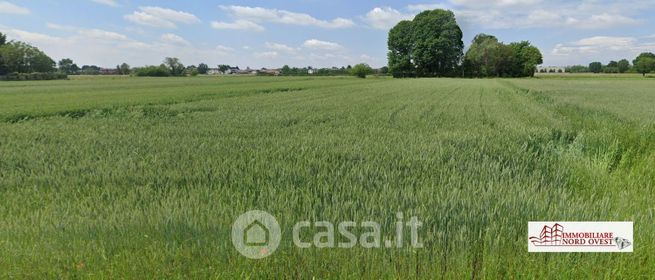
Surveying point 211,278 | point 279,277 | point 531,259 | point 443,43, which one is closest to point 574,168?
point 531,259

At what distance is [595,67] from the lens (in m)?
162

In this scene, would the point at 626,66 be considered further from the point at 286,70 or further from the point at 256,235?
the point at 256,235

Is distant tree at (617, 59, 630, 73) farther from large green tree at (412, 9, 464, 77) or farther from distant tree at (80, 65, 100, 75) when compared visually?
distant tree at (80, 65, 100, 75)

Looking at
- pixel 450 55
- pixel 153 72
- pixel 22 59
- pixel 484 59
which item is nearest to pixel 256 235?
pixel 450 55

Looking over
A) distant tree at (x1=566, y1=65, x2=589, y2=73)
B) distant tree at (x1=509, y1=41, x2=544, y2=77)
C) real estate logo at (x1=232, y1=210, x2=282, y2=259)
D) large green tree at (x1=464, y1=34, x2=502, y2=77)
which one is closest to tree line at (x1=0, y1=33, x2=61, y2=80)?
real estate logo at (x1=232, y1=210, x2=282, y2=259)

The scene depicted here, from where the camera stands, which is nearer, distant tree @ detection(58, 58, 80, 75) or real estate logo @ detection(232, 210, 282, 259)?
real estate logo @ detection(232, 210, 282, 259)

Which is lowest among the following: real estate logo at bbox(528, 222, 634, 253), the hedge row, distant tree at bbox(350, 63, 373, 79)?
real estate logo at bbox(528, 222, 634, 253)

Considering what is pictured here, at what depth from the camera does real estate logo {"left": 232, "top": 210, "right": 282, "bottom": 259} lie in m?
2.84

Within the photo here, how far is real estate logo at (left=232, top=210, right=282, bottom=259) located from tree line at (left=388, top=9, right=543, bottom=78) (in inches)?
4695

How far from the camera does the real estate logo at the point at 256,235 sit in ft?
9.31

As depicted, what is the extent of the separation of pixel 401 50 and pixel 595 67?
10391 cm

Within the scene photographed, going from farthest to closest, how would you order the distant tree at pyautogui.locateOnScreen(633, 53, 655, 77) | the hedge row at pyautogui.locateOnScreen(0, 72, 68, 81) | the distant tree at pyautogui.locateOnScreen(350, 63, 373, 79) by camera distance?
the distant tree at pyautogui.locateOnScreen(350, 63, 373, 79), the distant tree at pyautogui.locateOnScreen(633, 53, 655, 77), the hedge row at pyautogui.locateOnScreen(0, 72, 68, 81)

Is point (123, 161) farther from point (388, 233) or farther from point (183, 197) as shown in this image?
point (388, 233)

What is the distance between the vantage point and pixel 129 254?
2.72m
